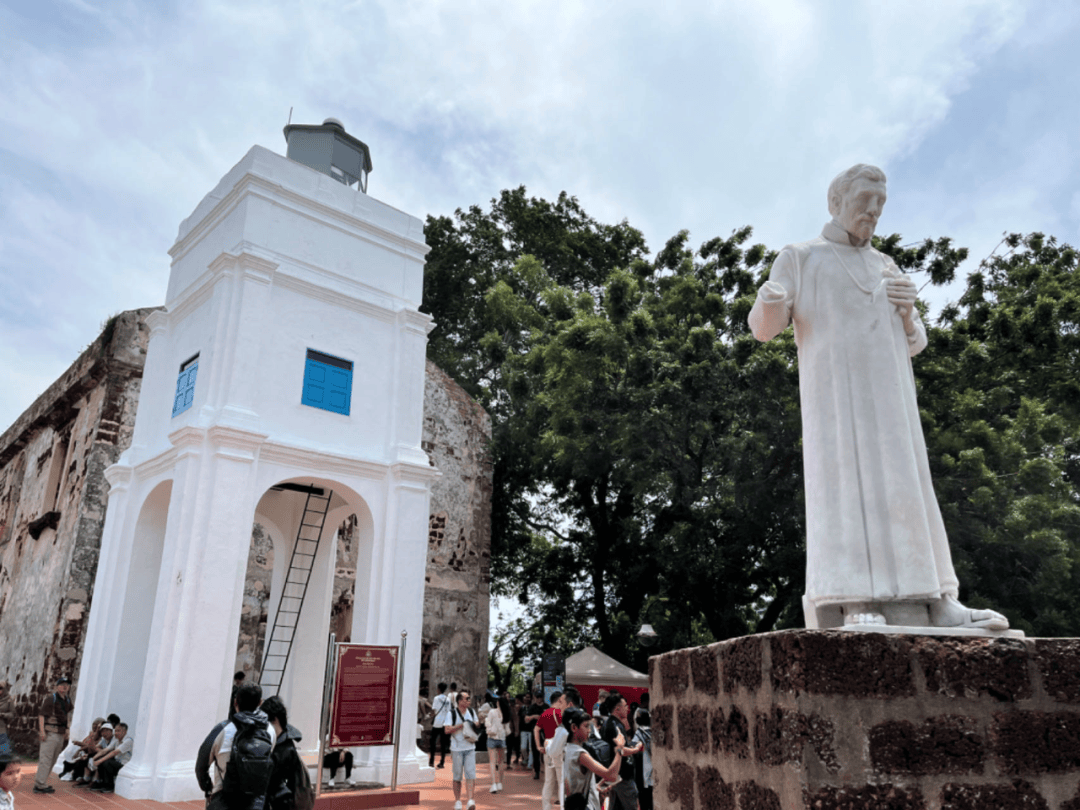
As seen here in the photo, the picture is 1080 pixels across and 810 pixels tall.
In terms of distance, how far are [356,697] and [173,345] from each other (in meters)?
5.87

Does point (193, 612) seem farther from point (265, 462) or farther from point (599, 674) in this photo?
point (599, 674)

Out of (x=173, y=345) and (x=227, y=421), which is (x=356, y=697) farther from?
(x=173, y=345)

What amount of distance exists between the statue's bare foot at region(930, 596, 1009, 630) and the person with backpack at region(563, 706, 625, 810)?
3.35 meters

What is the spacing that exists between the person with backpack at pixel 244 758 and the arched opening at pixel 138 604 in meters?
5.97

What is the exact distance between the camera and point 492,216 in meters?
24.8

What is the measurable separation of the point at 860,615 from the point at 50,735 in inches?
369

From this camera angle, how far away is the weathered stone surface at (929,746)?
7.05 feet

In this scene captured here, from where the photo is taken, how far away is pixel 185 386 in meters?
10.3

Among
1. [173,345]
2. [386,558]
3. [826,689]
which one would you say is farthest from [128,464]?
[826,689]

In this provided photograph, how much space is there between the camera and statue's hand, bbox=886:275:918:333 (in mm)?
3289

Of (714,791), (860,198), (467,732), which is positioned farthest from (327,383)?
(714,791)

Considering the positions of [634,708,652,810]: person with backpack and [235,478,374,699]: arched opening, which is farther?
[235,478,374,699]: arched opening

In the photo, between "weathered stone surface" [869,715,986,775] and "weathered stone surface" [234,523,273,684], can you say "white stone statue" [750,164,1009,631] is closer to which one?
"weathered stone surface" [869,715,986,775]

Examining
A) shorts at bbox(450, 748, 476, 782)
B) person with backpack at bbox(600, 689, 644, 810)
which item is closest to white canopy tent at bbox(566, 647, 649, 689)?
shorts at bbox(450, 748, 476, 782)
